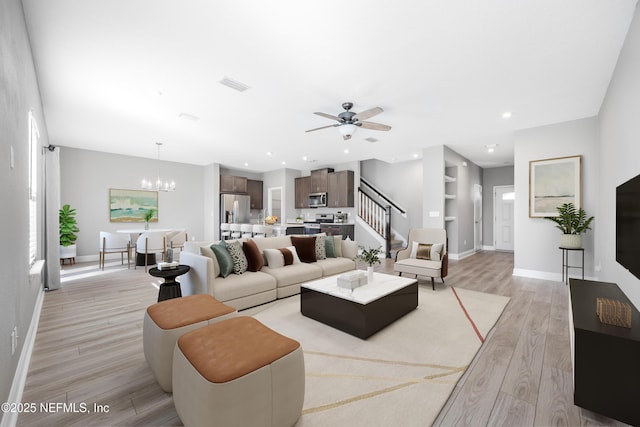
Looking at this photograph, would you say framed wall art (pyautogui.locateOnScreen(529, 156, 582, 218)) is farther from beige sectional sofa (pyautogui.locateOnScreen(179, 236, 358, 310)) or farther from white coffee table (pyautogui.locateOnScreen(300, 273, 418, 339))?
beige sectional sofa (pyautogui.locateOnScreen(179, 236, 358, 310))

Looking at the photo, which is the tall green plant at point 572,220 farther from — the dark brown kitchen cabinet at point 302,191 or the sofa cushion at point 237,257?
the dark brown kitchen cabinet at point 302,191

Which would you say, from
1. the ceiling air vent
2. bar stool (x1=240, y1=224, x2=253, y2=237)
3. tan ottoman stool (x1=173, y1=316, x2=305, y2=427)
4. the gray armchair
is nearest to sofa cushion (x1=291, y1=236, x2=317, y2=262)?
the gray armchair

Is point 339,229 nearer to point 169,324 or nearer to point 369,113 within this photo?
point 369,113

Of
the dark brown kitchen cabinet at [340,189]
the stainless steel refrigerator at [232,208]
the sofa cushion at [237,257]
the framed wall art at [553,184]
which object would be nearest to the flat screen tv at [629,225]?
the framed wall art at [553,184]

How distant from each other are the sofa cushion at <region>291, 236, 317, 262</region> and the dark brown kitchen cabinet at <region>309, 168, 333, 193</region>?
4479mm

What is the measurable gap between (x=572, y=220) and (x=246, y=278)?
5.22 m

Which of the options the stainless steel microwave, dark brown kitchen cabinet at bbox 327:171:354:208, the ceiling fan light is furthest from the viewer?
the stainless steel microwave

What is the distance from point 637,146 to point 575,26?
1.19 meters

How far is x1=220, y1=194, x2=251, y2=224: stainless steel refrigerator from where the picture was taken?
9.06 metres

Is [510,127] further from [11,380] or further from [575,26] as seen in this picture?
[11,380]

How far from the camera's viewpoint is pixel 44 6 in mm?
2211

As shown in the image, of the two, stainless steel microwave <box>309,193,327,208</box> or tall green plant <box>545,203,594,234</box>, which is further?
stainless steel microwave <box>309,193,327,208</box>

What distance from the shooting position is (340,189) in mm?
8508

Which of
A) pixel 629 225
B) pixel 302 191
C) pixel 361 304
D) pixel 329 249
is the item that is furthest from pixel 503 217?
pixel 361 304
